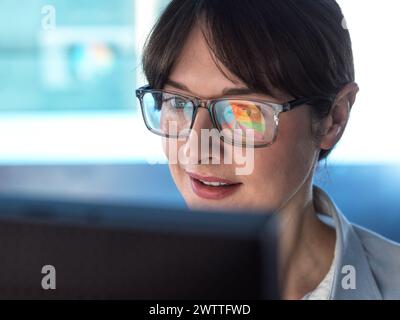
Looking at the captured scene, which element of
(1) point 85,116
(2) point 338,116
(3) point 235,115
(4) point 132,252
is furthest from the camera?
(1) point 85,116

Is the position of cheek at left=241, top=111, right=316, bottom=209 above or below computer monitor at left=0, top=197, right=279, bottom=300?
above

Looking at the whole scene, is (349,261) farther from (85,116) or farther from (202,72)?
(85,116)

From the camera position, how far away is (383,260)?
128cm

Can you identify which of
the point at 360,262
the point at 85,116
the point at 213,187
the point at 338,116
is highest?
the point at 85,116

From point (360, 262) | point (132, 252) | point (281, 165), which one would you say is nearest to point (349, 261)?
point (360, 262)

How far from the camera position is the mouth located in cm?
110

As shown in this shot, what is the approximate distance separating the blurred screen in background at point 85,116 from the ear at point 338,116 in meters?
2.04

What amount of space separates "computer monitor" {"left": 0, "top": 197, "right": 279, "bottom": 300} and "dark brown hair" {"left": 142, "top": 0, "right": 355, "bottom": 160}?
621mm

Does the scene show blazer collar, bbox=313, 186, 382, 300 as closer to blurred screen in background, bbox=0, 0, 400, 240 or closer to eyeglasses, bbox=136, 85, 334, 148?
eyeglasses, bbox=136, 85, 334, 148

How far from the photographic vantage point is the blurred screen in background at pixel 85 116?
3.37 m

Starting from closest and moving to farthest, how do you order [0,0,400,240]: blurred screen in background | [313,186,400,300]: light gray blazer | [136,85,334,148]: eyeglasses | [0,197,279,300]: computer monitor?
[0,197,279,300]: computer monitor < [136,85,334,148]: eyeglasses < [313,186,400,300]: light gray blazer < [0,0,400,240]: blurred screen in background

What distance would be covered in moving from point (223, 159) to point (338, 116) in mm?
250

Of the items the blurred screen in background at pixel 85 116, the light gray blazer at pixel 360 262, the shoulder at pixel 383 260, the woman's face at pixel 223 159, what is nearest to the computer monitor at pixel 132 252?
the woman's face at pixel 223 159

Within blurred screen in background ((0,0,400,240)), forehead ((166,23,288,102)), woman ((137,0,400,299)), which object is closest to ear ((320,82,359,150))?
woman ((137,0,400,299))
